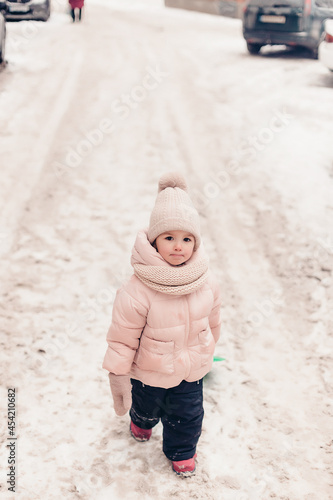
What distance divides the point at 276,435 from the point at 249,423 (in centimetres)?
20

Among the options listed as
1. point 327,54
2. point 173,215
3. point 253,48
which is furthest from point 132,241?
point 253,48

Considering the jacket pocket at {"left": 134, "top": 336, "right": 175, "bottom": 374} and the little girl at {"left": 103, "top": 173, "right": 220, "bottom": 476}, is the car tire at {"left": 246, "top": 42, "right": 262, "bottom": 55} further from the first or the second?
the jacket pocket at {"left": 134, "top": 336, "right": 175, "bottom": 374}

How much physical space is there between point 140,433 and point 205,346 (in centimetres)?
88

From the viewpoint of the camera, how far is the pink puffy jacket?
9.06 feet

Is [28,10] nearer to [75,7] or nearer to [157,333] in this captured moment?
[75,7]

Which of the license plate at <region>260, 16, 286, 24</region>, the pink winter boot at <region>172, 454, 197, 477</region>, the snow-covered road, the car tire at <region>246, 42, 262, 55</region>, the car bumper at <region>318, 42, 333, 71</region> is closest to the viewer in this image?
the pink winter boot at <region>172, 454, 197, 477</region>

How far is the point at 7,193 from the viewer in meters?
6.35

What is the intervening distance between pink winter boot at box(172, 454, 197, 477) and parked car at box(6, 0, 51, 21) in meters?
15.1

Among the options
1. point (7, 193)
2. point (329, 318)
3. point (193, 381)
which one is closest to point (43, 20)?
point (7, 193)

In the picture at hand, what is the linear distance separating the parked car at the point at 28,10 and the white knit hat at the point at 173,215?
14.4 metres

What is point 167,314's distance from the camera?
9.05ft

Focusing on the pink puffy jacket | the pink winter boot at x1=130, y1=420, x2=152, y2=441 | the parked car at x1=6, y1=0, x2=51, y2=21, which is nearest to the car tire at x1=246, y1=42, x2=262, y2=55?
the parked car at x1=6, y1=0, x2=51, y2=21

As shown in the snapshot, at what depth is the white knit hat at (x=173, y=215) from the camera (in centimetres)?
267

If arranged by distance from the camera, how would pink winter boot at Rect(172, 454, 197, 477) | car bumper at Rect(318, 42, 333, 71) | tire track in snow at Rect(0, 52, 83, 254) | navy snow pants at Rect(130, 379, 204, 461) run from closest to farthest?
navy snow pants at Rect(130, 379, 204, 461), pink winter boot at Rect(172, 454, 197, 477), tire track in snow at Rect(0, 52, 83, 254), car bumper at Rect(318, 42, 333, 71)
